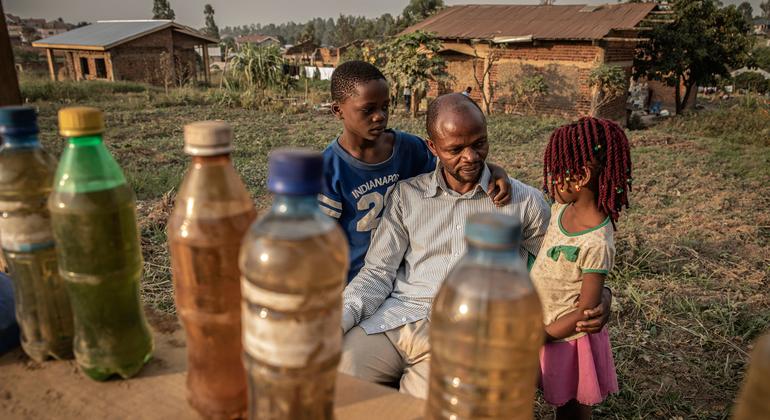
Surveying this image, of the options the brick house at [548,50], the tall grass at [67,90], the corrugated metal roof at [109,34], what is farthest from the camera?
the corrugated metal roof at [109,34]

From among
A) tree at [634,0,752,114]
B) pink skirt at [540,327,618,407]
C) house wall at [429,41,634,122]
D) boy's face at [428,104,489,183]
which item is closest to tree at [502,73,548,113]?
house wall at [429,41,634,122]

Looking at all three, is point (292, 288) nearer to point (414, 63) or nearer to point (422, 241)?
point (422, 241)

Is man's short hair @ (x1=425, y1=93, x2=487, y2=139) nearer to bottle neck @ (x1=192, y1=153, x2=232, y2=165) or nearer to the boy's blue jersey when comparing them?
the boy's blue jersey

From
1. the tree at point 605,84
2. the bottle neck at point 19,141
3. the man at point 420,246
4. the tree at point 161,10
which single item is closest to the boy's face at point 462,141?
the man at point 420,246

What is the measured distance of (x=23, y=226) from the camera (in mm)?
1139

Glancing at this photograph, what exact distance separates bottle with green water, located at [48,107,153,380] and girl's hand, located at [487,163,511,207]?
1.48 m

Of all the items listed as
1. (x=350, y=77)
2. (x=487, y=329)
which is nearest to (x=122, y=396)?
(x=487, y=329)

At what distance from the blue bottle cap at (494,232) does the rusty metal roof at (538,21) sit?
14.9 metres

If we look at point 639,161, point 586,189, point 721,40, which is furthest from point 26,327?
point 721,40

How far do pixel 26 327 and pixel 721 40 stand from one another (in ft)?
67.6

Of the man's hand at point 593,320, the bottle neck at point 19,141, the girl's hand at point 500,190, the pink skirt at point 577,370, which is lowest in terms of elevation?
the pink skirt at point 577,370

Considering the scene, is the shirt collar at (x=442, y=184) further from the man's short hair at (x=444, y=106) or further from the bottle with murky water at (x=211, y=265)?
the bottle with murky water at (x=211, y=265)

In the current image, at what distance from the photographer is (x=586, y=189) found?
193cm

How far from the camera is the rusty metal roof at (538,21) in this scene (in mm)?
14664
